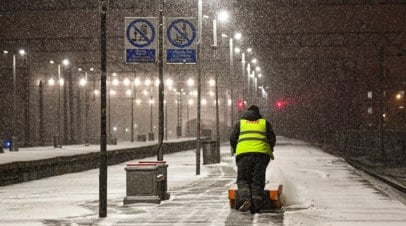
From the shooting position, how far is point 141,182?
1750 centimetres

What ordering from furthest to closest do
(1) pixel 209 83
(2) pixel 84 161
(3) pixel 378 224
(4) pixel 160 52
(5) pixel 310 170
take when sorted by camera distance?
(1) pixel 209 83 < (2) pixel 84 161 < (5) pixel 310 170 < (4) pixel 160 52 < (3) pixel 378 224

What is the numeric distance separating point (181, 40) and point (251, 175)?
9.73 metres

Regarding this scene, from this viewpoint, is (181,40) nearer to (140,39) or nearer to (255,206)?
(140,39)

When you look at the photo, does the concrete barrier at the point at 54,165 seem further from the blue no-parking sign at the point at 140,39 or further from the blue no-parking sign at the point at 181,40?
the blue no-parking sign at the point at 140,39

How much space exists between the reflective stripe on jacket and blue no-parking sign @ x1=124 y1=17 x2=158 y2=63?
468 cm

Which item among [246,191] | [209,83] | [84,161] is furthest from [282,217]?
[209,83]

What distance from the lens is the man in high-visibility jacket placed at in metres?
15.2

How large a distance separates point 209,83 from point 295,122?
25739 millimetres

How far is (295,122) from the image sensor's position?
109 m

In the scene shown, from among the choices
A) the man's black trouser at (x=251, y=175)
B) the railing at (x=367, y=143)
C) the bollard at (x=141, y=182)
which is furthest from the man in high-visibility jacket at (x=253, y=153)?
the railing at (x=367, y=143)

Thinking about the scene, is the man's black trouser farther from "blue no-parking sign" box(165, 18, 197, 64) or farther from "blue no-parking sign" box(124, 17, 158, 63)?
"blue no-parking sign" box(165, 18, 197, 64)

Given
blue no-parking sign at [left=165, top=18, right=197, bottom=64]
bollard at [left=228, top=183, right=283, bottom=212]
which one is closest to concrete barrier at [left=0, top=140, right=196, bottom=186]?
blue no-parking sign at [left=165, top=18, right=197, bottom=64]

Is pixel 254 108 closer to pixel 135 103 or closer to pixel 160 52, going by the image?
pixel 160 52

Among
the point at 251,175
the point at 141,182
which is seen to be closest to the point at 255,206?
the point at 251,175
